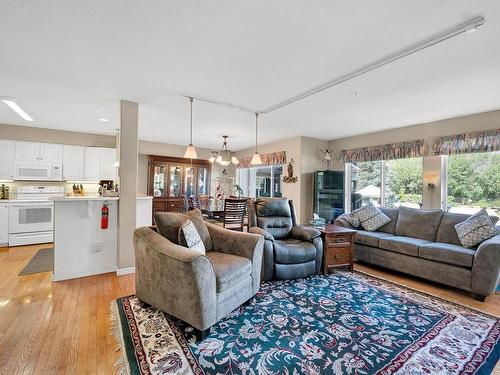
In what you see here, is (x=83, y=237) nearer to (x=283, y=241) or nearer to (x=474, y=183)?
(x=283, y=241)

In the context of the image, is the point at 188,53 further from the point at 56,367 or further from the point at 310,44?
the point at 56,367

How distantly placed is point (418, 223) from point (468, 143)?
4.95 ft

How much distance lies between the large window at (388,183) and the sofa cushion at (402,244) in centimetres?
142

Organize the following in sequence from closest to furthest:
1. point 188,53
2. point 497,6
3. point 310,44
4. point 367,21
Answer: point 497,6 < point 367,21 < point 310,44 < point 188,53

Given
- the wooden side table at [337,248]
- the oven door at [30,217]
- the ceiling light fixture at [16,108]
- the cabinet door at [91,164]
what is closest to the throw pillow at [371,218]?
the wooden side table at [337,248]

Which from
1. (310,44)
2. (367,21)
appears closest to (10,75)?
(310,44)

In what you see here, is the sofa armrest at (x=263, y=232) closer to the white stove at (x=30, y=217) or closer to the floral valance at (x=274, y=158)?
the floral valance at (x=274, y=158)

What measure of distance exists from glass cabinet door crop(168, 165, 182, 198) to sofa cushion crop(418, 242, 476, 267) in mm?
5676

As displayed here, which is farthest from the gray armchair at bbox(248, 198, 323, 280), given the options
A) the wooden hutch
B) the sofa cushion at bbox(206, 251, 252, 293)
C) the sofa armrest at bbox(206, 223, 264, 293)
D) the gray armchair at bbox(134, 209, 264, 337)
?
the wooden hutch

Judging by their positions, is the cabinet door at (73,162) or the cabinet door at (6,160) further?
the cabinet door at (73,162)

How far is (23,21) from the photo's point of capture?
6.24 ft

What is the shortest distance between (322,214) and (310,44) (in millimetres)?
4219

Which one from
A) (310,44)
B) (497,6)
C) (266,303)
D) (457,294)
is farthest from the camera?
(457,294)

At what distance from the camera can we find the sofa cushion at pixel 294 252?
10.4 feet
